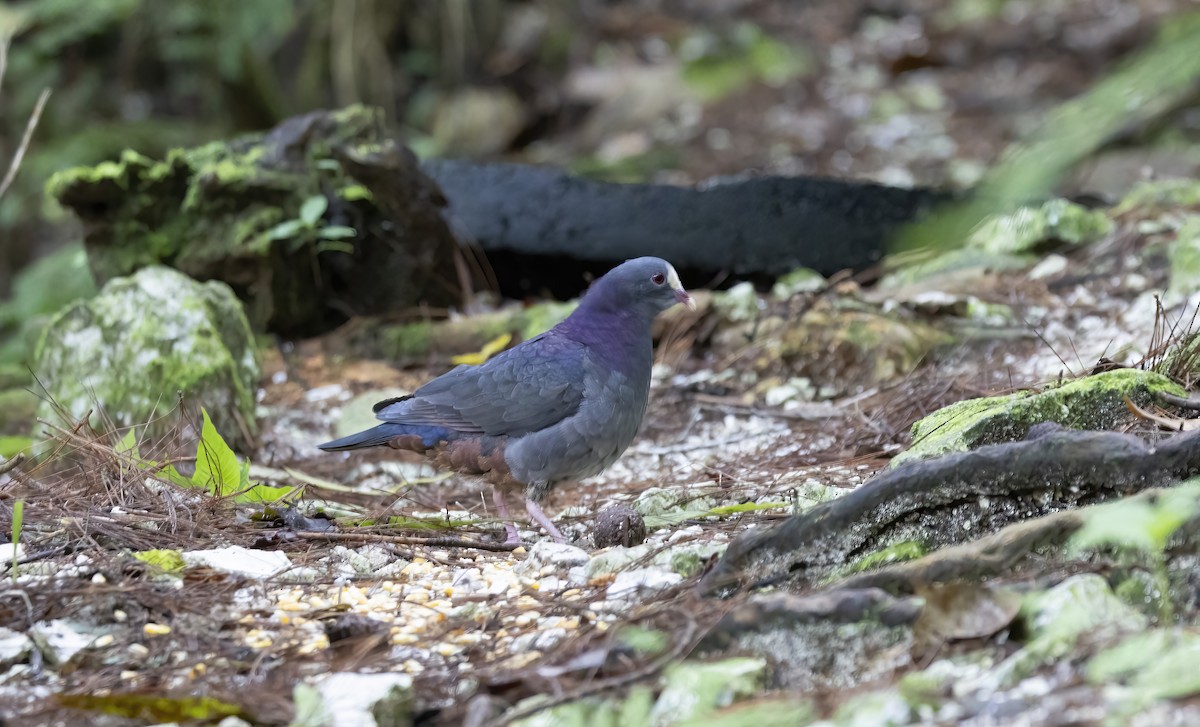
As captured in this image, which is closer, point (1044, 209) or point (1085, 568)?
point (1085, 568)

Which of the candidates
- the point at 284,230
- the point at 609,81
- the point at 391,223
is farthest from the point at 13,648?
the point at 609,81

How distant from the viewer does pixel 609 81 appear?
11.8 m

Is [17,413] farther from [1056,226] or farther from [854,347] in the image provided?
[1056,226]

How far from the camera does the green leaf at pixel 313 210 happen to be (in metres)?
6.10

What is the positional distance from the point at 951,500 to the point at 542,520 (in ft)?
4.73

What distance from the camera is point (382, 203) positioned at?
632 cm

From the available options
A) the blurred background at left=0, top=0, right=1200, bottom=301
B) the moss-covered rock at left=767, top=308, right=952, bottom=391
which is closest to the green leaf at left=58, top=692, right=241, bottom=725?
the moss-covered rock at left=767, top=308, right=952, bottom=391

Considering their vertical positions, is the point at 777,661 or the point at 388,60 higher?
the point at 388,60

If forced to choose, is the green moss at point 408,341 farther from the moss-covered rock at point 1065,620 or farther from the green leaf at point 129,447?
the moss-covered rock at point 1065,620

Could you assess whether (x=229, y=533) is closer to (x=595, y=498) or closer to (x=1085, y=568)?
(x=595, y=498)

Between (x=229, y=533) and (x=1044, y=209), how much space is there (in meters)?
4.36

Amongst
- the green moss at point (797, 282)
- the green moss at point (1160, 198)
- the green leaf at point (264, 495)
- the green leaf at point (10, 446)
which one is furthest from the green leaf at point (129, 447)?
the green moss at point (1160, 198)

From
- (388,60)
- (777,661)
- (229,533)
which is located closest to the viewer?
(777,661)

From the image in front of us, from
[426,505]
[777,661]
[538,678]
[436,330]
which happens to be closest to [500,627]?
[538,678]
